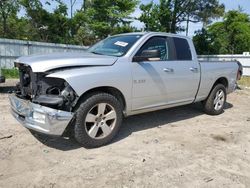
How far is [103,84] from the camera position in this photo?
14.5ft

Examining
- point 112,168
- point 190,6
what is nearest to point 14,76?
point 112,168

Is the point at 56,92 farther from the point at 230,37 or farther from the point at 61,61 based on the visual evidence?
the point at 230,37

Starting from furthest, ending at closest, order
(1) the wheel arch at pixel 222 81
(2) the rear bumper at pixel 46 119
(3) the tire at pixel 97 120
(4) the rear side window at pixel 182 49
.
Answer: (1) the wheel arch at pixel 222 81
(4) the rear side window at pixel 182 49
(3) the tire at pixel 97 120
(2) the rear bumper at pixel 46 119

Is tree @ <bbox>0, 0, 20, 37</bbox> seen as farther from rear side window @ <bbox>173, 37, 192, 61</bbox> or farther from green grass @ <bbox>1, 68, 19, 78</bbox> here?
rear side window @ <bbox>173, 37, 192, 61</bbox>

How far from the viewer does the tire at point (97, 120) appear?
4.24 m

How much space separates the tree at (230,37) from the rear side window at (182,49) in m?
23.1

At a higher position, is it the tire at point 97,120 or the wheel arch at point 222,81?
the wheel arch at point 222,81

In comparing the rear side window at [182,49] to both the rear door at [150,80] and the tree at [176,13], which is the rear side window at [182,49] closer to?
the rear door at [150,80]

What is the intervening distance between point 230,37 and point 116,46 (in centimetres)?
2979

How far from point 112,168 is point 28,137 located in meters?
1.80

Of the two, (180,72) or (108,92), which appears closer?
(108,92)

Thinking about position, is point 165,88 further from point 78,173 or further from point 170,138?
point 78,173

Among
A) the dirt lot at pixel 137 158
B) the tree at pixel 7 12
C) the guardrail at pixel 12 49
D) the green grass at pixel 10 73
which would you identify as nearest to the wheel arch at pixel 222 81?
the dirt lot at pixel 137 158

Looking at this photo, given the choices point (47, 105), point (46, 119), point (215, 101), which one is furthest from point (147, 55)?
point (215, 101)
